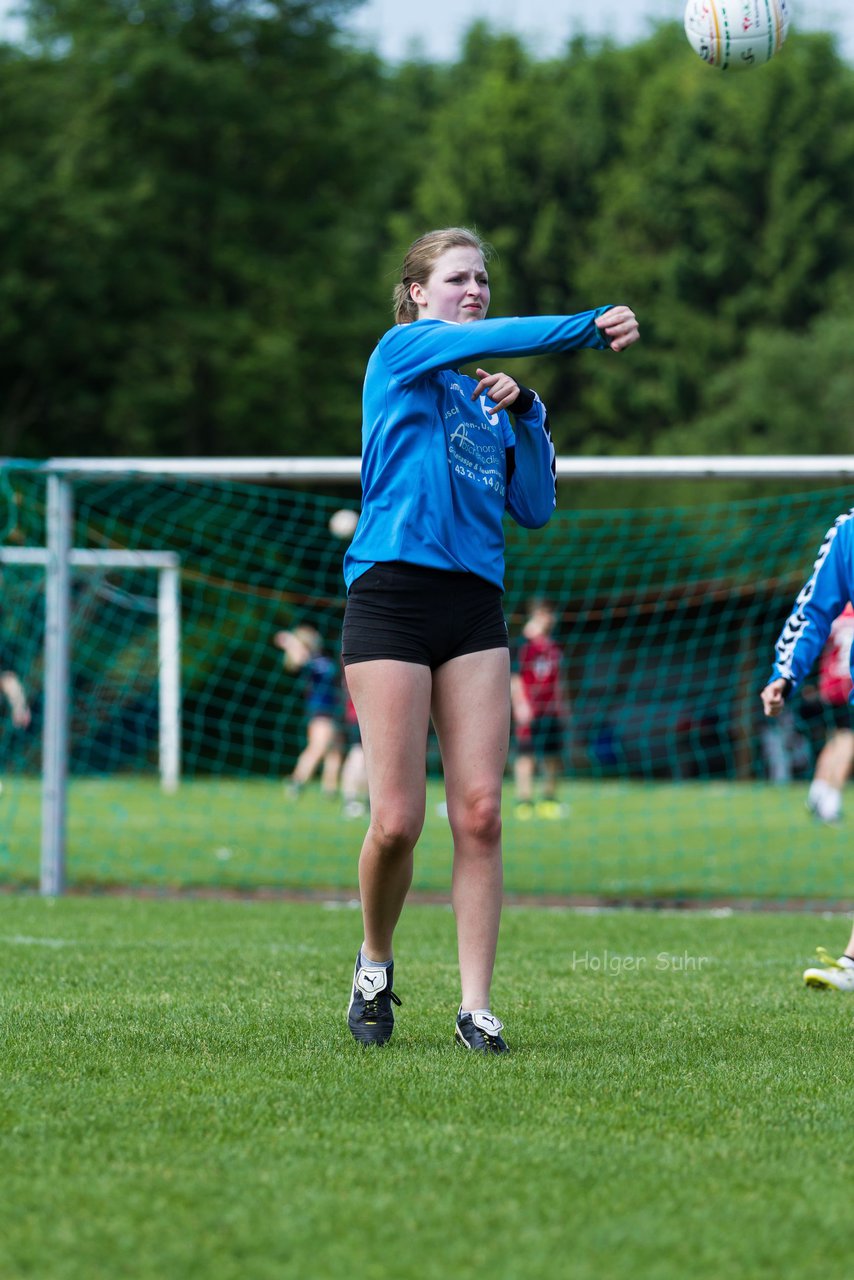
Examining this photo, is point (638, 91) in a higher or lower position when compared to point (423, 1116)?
higher

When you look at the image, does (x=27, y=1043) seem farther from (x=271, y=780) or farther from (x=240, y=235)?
(x=240, y=235)

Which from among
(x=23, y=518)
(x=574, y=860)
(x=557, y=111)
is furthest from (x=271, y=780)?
(x=557, y=111)

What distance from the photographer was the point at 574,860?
473 inches

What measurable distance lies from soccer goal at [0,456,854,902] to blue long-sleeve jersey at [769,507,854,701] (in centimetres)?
368

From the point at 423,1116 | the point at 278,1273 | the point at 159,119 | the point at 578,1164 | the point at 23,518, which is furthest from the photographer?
the point at 159,119

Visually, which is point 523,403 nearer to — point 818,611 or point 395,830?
point 395,830

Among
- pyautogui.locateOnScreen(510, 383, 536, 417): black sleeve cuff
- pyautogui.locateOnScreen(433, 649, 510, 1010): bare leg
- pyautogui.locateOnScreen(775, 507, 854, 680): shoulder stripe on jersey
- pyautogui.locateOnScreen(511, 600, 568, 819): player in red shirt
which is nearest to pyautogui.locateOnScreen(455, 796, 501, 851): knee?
pyautogui.locateOnScreen(433, 649, 510, 1010): bare leg

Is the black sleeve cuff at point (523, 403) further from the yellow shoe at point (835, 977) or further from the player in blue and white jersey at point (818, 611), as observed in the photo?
the yellow shoe at point (835, 977)

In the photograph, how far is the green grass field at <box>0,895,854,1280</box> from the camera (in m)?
2.61

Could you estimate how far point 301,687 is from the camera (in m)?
20.6

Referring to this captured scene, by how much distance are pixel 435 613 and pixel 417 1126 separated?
4.61 feet

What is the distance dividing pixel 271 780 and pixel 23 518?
4.78m

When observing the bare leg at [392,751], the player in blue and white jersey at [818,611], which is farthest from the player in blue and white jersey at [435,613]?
the player in blue and white jersey at [818,611]

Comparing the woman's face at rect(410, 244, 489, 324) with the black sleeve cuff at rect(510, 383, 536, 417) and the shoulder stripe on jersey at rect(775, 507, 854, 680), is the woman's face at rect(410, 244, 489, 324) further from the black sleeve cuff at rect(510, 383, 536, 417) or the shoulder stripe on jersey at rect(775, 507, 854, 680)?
the shoulder stripe on jersey at rect(775, 507, 854, 680)
